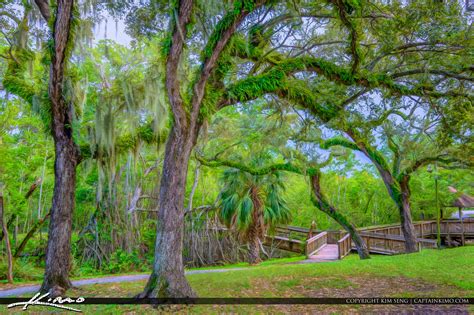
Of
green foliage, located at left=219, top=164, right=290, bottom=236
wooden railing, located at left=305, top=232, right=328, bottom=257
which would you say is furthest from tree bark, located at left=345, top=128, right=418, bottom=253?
green foliage, located at left=219, top=164, right=290, bottom=236

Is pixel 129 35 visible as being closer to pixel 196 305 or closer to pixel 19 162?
pixel 19 162

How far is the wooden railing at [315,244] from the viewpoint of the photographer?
1481 centimetres

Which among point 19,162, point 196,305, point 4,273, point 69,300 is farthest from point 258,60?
point 4,273

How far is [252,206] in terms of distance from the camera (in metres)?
15.4

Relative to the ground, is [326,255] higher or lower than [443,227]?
lower

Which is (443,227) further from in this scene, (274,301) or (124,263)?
(274,301)

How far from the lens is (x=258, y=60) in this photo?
335 inches

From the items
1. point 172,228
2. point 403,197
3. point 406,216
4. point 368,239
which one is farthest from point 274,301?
point 368,239

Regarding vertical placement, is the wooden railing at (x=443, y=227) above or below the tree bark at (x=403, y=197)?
below

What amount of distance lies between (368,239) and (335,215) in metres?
4.14

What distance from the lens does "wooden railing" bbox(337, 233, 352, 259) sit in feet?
47.3
